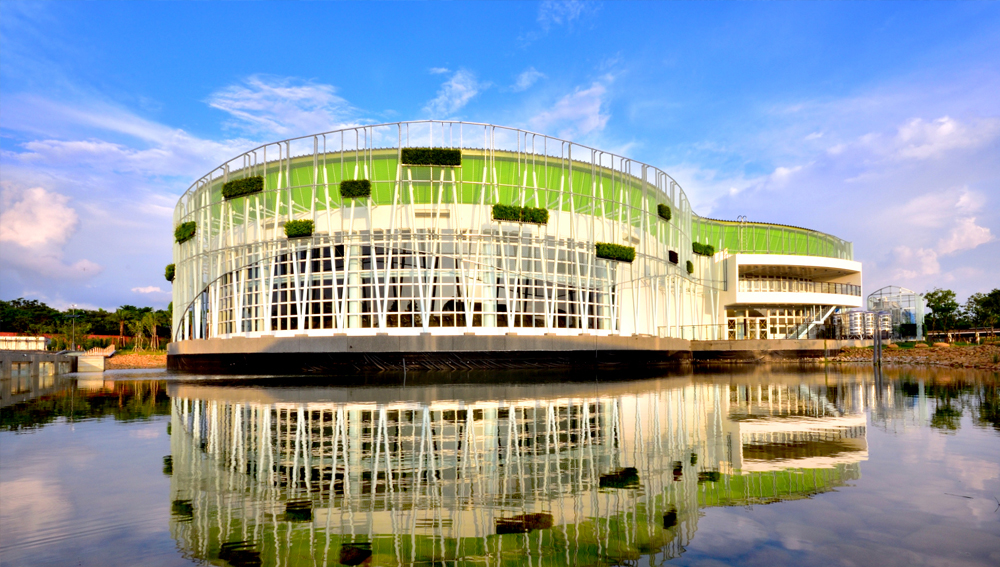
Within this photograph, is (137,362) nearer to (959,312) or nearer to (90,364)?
(90,364)

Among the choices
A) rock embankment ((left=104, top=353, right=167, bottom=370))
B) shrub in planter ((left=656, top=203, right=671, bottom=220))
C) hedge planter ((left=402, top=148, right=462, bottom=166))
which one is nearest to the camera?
hedge planter ((left=402, top=148, right=462, bottom=166))

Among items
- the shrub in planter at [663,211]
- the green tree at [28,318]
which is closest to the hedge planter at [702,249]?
the shrub in planter at [663,211]

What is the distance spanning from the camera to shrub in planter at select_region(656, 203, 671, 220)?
188 ft

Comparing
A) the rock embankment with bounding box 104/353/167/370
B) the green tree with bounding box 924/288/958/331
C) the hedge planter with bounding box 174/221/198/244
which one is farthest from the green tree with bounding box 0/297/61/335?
the green tree with bounding box 924/288/958/331

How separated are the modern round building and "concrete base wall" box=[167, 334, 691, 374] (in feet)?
0.36

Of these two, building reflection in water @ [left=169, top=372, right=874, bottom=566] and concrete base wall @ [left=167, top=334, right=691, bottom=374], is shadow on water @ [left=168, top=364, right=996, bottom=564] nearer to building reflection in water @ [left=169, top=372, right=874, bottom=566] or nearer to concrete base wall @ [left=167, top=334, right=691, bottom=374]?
building reflection in water @ [left=169, top=372, right=874, bottom=566]

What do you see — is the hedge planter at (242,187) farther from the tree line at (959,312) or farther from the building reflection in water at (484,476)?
the tree line at (959,312)

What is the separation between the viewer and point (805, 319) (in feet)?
244

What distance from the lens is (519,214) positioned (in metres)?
45.9

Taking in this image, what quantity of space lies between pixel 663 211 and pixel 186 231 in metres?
42.4

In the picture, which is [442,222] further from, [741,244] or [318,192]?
[741,244]

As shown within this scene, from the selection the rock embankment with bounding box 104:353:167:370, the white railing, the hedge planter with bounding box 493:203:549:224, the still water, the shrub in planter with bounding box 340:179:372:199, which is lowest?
the rock embankment with bounding box 104:353:167:370

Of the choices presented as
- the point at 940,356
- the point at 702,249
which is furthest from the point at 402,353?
the point at 702,249

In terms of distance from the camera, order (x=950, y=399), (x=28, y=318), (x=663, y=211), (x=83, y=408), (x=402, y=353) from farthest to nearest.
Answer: (x=28, y=318) < (x=663, y=211) < (x=402, y=353) < (x=83, y=408) < (x=950, y=399)
